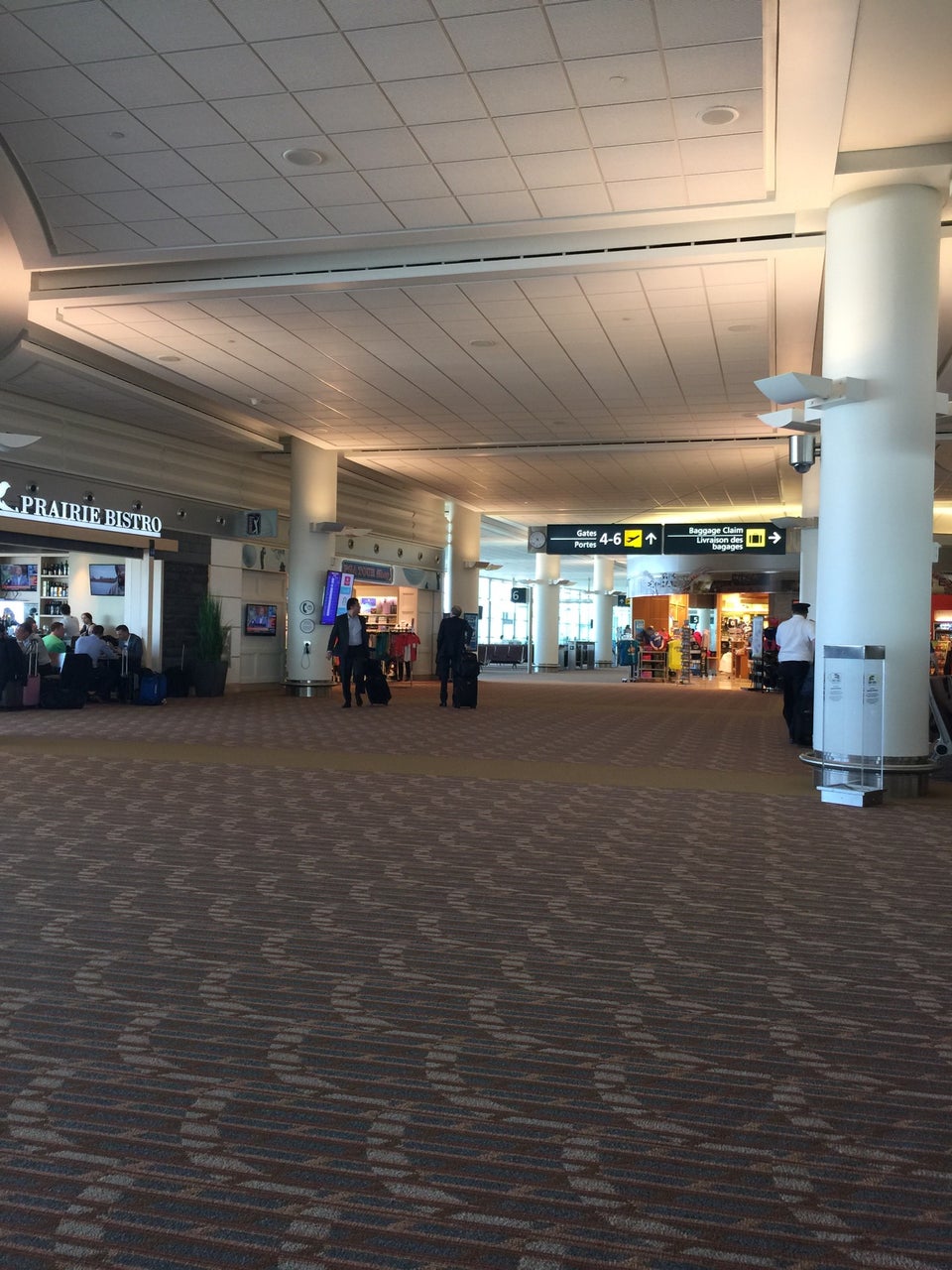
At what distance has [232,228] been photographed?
9109mm

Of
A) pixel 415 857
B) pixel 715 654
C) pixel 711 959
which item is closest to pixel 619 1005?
pixel 711 959

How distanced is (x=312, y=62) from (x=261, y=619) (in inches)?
571

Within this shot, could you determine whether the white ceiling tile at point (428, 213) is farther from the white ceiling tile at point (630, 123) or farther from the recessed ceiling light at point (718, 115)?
the recessed ceiling light at point (718, 115)

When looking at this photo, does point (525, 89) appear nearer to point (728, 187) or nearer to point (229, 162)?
point (728, 187)

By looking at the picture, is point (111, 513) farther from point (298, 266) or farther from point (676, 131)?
point (676, 131)

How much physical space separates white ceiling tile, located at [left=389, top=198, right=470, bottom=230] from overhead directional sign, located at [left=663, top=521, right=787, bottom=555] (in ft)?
45.2

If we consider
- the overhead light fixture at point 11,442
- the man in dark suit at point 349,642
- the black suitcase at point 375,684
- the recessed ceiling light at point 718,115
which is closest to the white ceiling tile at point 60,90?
the recessed ceiling light at point 718,115

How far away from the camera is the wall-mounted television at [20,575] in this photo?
1752cm

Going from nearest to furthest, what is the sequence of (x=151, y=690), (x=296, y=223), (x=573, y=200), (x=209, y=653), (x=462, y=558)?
1. (x=573, y=200)
2. (x=296, y=223)
3. (x=151, y=690)
4. (x=209, y=653)
5. (x=462, y=558)

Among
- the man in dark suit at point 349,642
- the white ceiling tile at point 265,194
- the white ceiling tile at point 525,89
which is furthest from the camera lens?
the man in dark suit at point 349,642

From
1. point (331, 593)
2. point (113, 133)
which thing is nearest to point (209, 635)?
point (331, 593)

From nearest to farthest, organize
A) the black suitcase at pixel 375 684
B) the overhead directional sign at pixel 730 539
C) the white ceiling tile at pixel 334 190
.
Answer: the white ceiling tile at pixel 334 190 → the black suitcase at pixel 375 684 → the overhead directional sign at pixel 730 539

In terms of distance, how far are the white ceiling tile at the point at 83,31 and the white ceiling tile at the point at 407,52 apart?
4.27ft

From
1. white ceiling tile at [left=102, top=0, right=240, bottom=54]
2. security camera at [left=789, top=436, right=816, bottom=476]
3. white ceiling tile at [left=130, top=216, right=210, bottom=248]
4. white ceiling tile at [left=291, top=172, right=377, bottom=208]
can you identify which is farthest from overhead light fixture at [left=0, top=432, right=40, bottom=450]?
security camera at [left=789, top=436, right=816, bottom=476]
